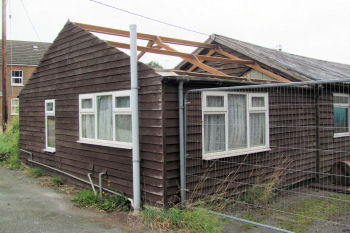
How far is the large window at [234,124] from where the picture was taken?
655 centimetres

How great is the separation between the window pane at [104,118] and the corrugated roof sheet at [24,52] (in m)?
27.2

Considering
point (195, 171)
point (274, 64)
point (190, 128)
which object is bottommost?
point (195, 171)

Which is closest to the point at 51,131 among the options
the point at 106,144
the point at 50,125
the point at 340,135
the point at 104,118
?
the point at 50,125

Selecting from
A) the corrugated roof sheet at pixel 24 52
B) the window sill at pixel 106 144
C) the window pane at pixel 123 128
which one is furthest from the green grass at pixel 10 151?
the corrugated roof sheet at pixel 24 52

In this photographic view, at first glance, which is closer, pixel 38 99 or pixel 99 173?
pixel 99 173

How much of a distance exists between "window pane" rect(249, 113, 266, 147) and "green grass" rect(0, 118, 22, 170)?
8699 millimetres

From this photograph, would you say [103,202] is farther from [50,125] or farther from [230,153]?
[50,125]

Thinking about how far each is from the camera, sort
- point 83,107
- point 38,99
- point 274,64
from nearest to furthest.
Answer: point 83,107 → point 274,64 → point 38,99

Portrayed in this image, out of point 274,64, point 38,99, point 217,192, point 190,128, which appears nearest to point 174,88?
point 190,128

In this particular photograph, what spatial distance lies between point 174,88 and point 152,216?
229 cm

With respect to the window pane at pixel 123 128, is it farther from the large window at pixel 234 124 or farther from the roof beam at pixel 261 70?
the roof beam at pixel 261 70

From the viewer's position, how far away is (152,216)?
5.66 m

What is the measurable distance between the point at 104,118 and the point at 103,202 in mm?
1903

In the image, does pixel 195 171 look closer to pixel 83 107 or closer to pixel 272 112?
pixel 272 112
